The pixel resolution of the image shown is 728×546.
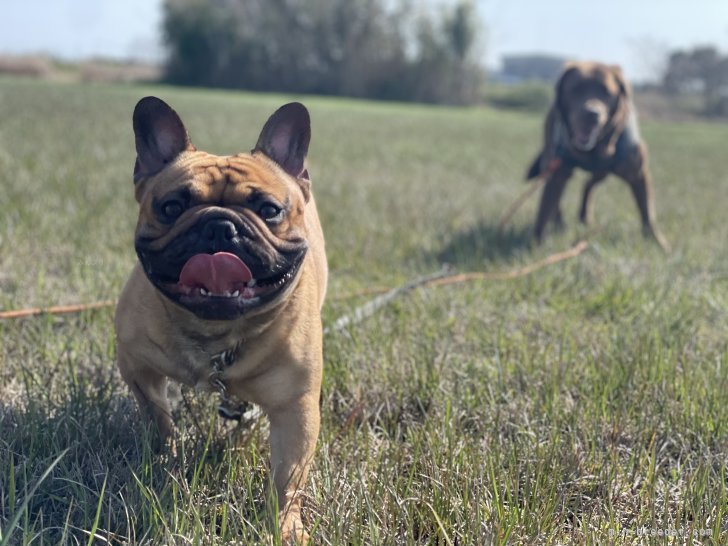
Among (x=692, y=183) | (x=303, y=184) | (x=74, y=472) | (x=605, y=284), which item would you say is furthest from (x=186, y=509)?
(x=692, y=183)

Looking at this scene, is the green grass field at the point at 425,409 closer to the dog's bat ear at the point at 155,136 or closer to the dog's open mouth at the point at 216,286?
the dog's open mouth at the point at 216,286

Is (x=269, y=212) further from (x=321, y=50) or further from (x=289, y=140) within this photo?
(x=321, y=50)

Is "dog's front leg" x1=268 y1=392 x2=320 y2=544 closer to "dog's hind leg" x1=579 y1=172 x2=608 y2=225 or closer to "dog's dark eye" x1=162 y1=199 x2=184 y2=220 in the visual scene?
"dog's dark eye" x1=162 y1=199 x2=184 y2=220

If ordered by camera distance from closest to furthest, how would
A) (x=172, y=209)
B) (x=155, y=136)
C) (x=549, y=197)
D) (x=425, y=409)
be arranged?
1. (x=172, y=209)
2. (x=155, y=136)
3. (x=425, y=409)
4. (x=549, y=197)

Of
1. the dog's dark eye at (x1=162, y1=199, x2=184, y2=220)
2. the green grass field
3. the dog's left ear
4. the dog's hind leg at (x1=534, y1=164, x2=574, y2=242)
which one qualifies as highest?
the dog's left ear

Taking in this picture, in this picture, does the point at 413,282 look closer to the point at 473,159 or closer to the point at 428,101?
the point at 473,159

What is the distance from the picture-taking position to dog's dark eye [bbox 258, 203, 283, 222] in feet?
6.27

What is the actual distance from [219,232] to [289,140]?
55 centimetres

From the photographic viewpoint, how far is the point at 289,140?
2.19 metres

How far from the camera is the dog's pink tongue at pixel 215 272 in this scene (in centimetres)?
173

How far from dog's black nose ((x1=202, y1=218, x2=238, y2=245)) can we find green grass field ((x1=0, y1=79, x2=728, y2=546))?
0.56 metres

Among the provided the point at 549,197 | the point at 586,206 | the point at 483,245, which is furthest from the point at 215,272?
the point at 586,206

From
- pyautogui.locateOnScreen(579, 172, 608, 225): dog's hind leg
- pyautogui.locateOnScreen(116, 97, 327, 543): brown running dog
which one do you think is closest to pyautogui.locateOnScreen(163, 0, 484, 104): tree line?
pyautogui.locateOnScreen(579, 172, 608, 225): dog's hind leg

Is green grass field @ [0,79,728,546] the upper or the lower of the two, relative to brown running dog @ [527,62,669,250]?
lower
